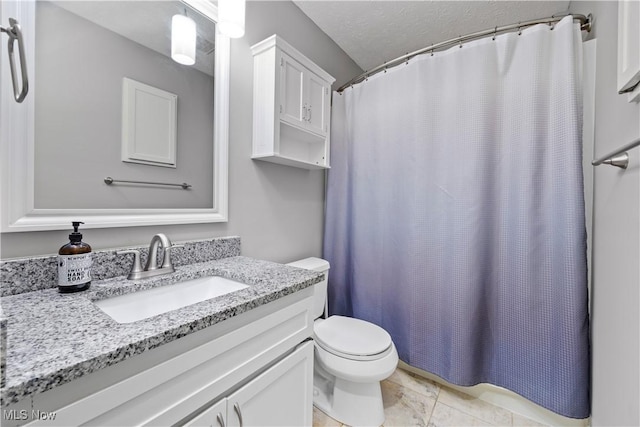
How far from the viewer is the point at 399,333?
156 centimetres

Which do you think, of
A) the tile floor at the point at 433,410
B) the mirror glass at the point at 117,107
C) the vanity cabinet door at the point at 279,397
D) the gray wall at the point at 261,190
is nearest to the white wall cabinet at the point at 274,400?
the vanity cabinet door at the point at 279,397

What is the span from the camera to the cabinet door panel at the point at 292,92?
4.38 ft

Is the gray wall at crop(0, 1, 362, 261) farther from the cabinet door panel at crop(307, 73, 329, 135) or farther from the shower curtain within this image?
the shower curtain

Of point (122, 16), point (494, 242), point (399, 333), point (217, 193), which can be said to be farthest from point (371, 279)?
point (122, 16)

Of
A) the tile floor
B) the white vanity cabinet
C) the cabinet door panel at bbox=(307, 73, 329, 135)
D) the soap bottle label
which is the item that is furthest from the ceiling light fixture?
the tile floor

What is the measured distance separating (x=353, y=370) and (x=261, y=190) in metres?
1.03

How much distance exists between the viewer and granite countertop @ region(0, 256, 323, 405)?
0.41 m

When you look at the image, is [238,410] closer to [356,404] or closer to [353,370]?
[353,370]

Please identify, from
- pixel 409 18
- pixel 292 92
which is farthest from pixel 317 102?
pixel 409 18

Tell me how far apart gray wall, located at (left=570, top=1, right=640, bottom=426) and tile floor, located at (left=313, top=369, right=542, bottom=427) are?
41 cm

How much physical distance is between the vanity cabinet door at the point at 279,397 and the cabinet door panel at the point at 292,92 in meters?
1.13

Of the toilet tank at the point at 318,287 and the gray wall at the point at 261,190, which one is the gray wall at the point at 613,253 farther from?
the gray wall at the point at 261,190

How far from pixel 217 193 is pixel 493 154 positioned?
1396mm

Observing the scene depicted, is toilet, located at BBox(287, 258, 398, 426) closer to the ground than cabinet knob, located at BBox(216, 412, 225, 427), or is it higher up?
closer to the ground
